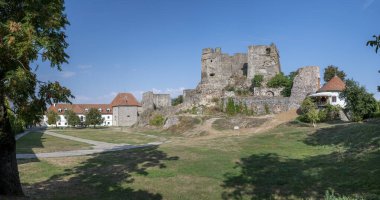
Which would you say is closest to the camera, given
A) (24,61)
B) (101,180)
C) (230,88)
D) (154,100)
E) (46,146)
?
(24,61)

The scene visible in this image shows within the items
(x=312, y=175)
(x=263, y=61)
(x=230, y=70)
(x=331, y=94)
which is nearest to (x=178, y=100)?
(x=230, y=70)

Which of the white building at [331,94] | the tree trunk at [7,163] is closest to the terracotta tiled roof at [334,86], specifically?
the white building at [331,94]

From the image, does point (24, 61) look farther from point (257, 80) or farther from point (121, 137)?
point (257, 80)

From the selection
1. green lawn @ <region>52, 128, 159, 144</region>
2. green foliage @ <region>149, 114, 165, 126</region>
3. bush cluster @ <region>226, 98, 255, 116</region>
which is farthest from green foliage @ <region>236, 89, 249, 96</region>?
green lawn @ <region>52, 128, 159, 144</region>

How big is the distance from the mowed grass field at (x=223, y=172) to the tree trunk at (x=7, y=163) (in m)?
0.67

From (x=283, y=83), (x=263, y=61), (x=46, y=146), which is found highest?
(x=263, y=61)

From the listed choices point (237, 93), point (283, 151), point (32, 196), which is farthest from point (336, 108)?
point (32, 196)

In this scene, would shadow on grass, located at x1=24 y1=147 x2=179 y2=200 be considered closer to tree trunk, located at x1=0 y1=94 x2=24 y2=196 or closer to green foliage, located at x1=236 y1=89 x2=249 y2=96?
tree trunk, located at x1=0 y1=94 x2=24 y2=196

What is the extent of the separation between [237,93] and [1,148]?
38498mm

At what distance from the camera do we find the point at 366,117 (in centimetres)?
2709

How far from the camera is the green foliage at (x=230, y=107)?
40287 millimetres

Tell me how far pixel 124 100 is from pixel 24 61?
67.1 m

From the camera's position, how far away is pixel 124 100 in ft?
247

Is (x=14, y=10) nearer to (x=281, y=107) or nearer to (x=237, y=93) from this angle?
(x=281, y=107)
